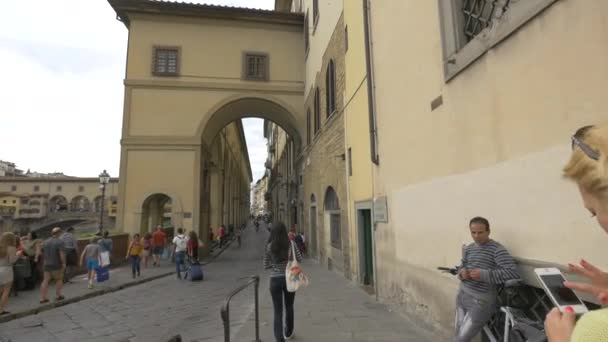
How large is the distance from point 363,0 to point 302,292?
272 inches

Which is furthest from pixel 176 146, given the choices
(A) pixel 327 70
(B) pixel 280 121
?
(A) pixel 327 70

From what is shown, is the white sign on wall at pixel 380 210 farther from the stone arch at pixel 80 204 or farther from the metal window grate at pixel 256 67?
the stone arch at pixel 80 204

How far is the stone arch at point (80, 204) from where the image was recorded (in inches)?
2266

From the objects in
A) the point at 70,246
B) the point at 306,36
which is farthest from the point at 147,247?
the point at 306,36

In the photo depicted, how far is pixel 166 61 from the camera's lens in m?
17.4

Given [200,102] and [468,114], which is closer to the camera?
[468,114]

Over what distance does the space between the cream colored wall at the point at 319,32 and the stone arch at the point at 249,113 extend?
151cm

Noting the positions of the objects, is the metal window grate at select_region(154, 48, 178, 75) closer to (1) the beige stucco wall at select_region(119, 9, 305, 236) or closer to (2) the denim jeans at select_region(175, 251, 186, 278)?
(1) the beige stucco wall at select_region(119, 9, 305, 236)

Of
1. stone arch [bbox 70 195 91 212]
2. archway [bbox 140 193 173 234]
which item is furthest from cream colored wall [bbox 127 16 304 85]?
stone arch [bbox 70 195 91 212]

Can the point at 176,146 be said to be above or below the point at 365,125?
above

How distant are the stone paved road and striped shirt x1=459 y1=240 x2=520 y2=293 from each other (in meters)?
1.83

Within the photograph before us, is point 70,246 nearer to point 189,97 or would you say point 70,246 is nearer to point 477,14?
point 189,97

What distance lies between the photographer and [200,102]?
17.5 m

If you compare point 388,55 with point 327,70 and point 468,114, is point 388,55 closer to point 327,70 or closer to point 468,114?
point 468,114
